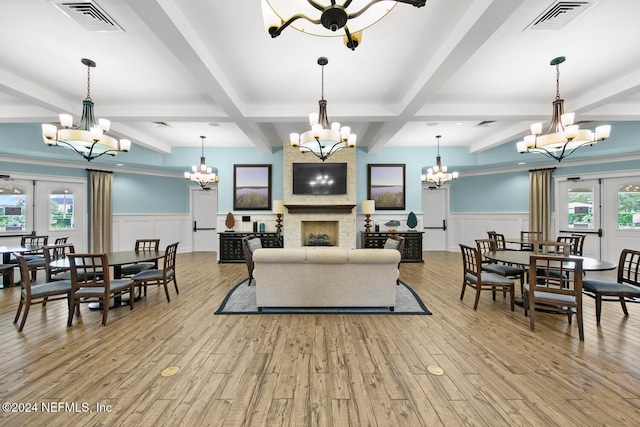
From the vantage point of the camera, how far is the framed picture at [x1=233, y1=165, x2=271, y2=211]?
7.46m

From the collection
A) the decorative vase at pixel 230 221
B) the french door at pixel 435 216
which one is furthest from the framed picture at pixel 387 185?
the decorative vase at pixel 230 221

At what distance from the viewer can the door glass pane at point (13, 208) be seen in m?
6.20

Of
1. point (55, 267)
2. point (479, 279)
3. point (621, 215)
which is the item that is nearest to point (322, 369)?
point (479, 279)

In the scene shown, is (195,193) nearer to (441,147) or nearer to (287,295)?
(287,295)

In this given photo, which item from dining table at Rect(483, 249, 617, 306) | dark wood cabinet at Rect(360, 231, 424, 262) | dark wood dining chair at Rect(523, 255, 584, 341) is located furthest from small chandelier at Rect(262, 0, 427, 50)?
dark wood cabinet at Rect(360, 231, 424, 262)

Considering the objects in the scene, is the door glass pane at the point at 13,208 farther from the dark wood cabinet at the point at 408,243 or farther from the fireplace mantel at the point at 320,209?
the dark wood cabinet at the point at 408,243

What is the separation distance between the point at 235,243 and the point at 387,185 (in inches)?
182

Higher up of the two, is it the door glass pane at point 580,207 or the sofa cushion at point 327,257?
the door glass pane at point 580,207

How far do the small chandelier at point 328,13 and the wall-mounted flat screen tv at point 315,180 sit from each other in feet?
17.6

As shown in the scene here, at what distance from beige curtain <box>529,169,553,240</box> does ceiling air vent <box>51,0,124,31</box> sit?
9.65 metres

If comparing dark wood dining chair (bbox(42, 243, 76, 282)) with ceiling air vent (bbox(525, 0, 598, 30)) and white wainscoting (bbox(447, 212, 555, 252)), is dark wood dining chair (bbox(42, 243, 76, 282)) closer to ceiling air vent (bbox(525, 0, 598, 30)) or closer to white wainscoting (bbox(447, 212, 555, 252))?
ceiling air vent (bbox(525, 0, 598, 30))

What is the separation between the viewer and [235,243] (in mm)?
7047

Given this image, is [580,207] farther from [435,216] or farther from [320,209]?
[320,209]

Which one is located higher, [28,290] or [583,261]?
[583,261]
